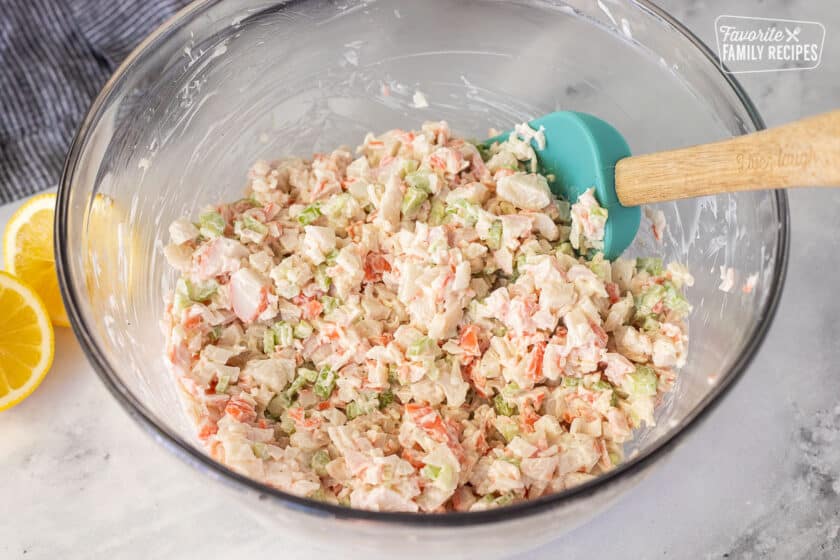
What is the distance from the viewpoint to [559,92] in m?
2.14

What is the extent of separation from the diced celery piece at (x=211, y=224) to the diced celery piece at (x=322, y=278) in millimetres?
263

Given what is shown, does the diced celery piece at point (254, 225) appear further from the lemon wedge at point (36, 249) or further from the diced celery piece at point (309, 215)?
the lemon wedge at point (36, 249)

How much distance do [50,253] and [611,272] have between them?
1.44m

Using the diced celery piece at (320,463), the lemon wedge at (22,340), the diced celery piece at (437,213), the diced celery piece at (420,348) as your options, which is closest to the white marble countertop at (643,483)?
the lemon wedge at (22,340)

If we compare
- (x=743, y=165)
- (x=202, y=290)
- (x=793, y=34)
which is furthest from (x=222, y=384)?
(x=793, y=34)

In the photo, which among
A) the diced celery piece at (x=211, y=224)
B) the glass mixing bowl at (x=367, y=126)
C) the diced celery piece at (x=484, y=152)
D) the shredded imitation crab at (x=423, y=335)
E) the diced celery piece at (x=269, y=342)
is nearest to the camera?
the glass mixing bowl at (x=367, y=126)

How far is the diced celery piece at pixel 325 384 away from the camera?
1.70 m

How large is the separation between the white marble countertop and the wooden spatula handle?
52 cm

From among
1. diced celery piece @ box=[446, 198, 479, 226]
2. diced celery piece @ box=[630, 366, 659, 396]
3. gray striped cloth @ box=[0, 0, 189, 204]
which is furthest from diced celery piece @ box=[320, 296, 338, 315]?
gray striped cloth @ box=[0, 0, 189, 204]

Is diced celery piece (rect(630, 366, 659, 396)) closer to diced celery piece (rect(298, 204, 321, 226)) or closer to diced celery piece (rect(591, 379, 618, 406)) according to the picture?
diced celery piece (rect(591, 379, 618, 406))

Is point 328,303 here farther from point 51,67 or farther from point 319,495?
point 51,67

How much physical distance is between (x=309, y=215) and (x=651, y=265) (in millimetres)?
818

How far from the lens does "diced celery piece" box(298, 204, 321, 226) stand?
188 cm

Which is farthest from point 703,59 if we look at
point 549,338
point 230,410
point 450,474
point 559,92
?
point 230,410
